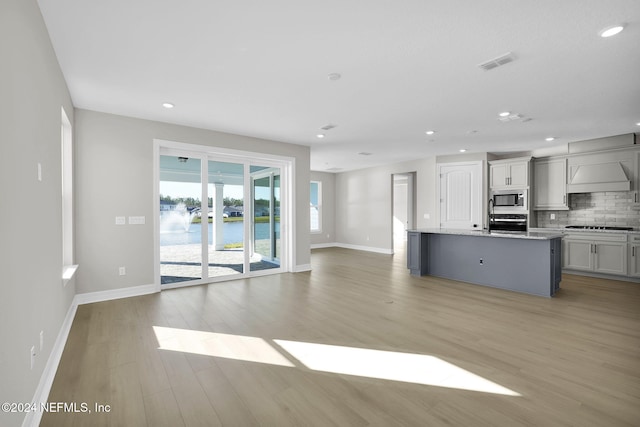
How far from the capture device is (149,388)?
2184 millimetres

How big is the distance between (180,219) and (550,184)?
767 cm

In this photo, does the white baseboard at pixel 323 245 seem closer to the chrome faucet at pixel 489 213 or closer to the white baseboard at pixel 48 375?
the chrome faucet at pixel 489 213

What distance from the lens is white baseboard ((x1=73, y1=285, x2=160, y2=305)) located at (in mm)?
4125

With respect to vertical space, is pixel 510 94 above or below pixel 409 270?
above

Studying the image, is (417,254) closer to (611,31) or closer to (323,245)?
(611,31)

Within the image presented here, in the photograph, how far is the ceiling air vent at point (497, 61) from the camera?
2787mm

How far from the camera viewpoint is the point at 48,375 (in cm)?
226

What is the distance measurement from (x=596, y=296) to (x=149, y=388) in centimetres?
596

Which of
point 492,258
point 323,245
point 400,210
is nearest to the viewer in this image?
point 492,258

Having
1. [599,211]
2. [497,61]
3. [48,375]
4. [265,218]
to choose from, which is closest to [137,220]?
[265,218]

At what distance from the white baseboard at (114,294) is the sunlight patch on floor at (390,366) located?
9.55 feet

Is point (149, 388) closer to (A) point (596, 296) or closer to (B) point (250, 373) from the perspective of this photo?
(B) point (250, 373)

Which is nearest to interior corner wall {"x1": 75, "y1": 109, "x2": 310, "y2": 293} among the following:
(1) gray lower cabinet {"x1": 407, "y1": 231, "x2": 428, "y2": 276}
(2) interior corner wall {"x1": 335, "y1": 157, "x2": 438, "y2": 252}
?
(1) gray lower cabinet {"x1": 407, "y1": 231, "x2": 428, "y2": 276}

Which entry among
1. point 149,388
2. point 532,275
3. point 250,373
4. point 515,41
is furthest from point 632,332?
point 149,388
